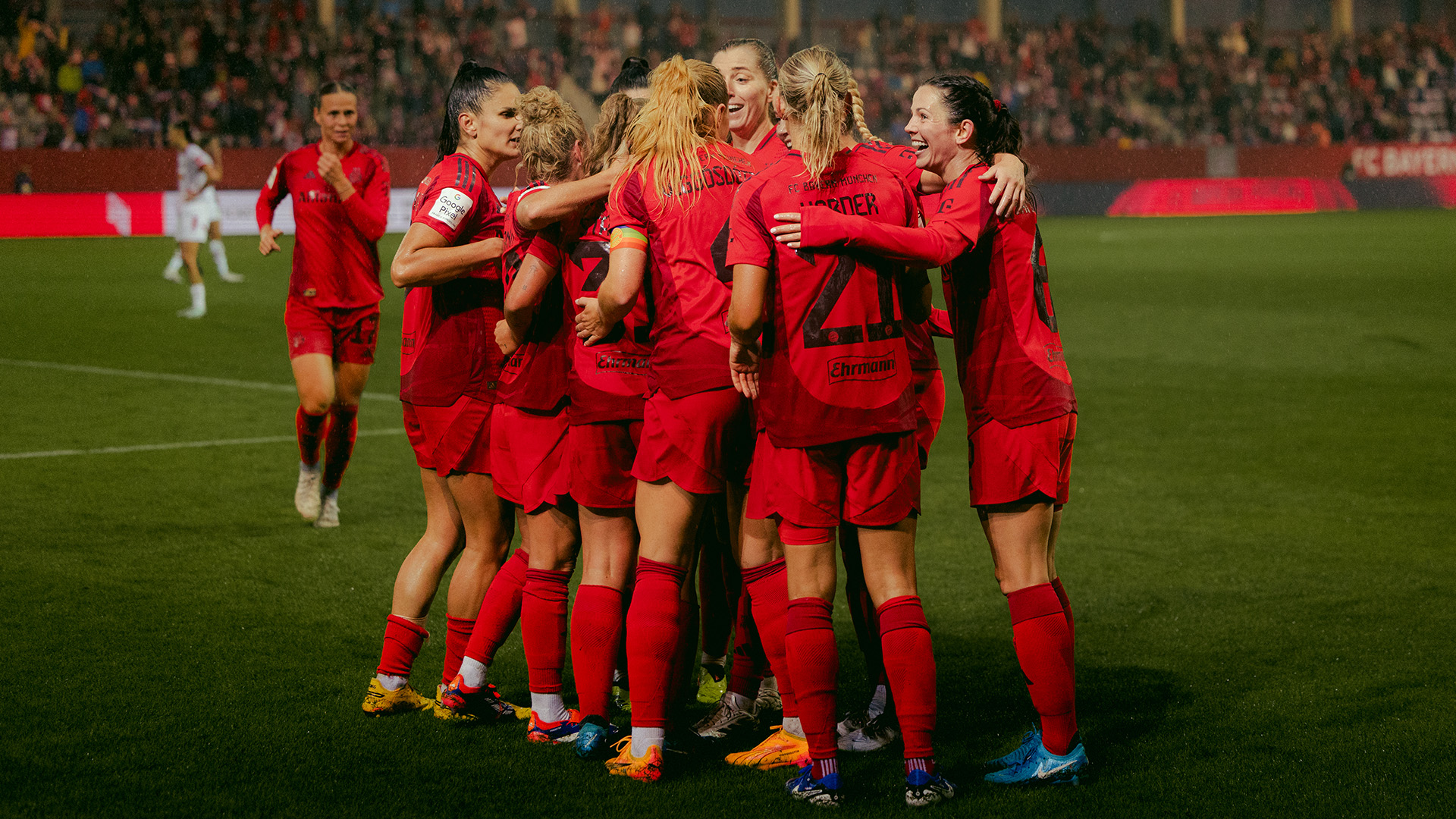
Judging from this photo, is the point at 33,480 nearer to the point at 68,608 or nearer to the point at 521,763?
the point at 68,608

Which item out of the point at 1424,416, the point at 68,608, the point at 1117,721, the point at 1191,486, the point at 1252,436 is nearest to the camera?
the point at 1117,721

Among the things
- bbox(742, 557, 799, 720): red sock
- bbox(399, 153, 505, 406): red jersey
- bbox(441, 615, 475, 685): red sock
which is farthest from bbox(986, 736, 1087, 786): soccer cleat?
bbox(399, 153, 505, 406): red jersey

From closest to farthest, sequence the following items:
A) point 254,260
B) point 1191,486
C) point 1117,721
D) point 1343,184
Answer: point 1117,721 < point 1191,486 < point 254,260 < point 1343,184

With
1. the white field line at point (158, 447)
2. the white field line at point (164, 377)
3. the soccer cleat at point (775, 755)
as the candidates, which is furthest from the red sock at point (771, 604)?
the white field line at point (164, 377)

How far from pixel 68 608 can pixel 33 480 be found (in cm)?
287

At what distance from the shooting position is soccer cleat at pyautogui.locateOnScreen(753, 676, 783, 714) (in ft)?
15.1

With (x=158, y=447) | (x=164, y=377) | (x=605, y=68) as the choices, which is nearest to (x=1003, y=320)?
(x=158, y=447)

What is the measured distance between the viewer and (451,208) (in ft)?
14.1

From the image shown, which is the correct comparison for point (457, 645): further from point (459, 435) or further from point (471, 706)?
point (459, 435)

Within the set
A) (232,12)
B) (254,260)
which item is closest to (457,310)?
(254,260)

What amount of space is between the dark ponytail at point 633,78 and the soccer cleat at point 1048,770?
2213 millimetres

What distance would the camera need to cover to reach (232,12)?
29781 mm

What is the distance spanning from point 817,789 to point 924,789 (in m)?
0.28

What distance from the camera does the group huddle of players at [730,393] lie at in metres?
3.67
